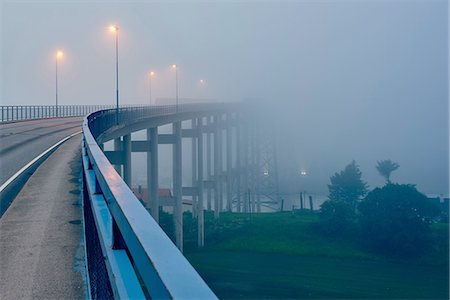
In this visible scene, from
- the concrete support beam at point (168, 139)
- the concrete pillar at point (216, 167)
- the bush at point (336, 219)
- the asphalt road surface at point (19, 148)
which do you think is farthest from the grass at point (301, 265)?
the asphalt road surface at point (19, 148)

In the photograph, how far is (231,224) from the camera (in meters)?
68.1

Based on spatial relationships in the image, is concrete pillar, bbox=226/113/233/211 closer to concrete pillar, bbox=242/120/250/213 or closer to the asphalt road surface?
concrete pillar, bbox=242/120/250/213

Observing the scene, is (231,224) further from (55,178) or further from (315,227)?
(55,178)

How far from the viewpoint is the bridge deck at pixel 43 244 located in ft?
20.5

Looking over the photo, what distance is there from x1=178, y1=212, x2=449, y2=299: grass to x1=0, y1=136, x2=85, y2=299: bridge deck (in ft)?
84.6


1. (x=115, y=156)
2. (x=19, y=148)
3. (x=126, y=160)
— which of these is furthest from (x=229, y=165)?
(x=19, y=148)

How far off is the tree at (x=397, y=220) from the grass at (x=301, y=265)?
122cm

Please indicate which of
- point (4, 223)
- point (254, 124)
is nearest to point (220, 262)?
point (4, 223)

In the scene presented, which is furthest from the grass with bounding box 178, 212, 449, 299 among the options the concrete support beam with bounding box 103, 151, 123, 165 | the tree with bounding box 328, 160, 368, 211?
the tree with bounding box 328, 160, 368, 211

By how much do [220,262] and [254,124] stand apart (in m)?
60.8

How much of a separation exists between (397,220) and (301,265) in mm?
13701

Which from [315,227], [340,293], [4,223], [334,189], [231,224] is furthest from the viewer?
[334,189]

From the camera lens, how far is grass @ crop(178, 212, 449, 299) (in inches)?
1670

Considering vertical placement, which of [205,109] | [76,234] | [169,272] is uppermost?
[205,109]
